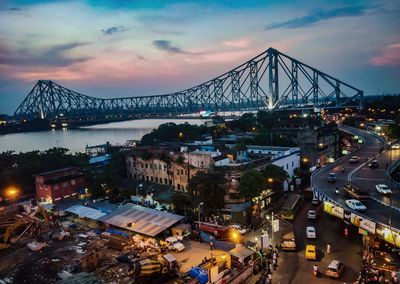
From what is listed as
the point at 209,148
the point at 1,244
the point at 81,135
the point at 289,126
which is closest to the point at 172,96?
the point at 81,135

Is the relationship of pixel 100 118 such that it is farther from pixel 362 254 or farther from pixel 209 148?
pixel 362 254

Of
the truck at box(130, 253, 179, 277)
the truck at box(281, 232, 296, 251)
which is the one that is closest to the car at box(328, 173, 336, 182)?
the truck at box(281, 232, 296, 251)

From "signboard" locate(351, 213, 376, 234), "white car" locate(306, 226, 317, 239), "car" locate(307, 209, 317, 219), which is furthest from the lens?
"car" locate(307, 209, 317, 219)

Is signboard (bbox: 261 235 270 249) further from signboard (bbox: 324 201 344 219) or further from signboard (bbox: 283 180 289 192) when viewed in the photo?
signboard (bbox: 283 180 289 192)

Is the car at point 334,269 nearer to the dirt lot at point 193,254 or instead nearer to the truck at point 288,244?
the truck at point 288,244

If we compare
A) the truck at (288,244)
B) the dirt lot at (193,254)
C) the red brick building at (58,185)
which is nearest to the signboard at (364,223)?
the truck at (288,244)

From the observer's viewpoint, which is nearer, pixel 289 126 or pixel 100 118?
pixel 289 126

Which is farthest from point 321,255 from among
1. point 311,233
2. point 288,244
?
point 311,233
